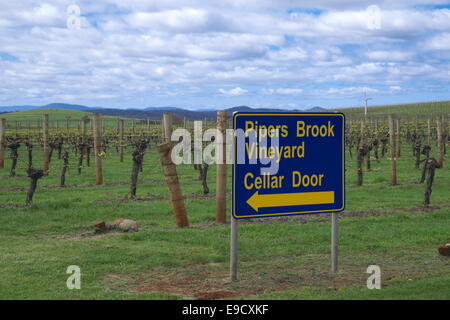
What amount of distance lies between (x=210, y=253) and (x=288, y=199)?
6.35 feet

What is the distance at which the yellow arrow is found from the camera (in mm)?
7535

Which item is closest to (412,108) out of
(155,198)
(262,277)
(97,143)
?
(97,143)

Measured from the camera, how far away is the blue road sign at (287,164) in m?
7.43

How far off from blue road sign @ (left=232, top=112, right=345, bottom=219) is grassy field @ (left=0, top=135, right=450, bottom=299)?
3.14ft

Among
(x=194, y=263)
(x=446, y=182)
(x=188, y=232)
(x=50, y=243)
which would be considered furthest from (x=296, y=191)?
(x=446, y=182)

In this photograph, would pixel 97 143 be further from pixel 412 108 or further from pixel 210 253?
pixel 412 108

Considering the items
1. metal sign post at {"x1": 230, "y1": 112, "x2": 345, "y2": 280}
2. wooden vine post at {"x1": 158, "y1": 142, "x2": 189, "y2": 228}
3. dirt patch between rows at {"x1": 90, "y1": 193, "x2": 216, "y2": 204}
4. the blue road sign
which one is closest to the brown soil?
metal sign post at {"x1": 230, "y1": 112, "x2": 345, "y2": 280}

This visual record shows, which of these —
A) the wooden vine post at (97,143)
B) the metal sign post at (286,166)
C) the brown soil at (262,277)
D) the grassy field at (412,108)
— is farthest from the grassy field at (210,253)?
the grassy field at (412,108)

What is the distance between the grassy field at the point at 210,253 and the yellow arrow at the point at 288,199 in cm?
97

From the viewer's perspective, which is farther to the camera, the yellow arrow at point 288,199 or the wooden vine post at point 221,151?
the wooden vine post at point 221,151

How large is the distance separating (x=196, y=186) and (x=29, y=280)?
43.2 ft

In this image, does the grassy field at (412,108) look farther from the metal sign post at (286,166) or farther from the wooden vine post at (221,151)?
the metal sign post at (286,166)

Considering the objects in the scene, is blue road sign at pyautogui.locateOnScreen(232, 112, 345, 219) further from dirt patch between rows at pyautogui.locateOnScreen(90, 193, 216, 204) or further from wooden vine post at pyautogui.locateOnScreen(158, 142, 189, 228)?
dirt patch between rows at pyautogui.locateOnScreen(90, 193, 216, 204)

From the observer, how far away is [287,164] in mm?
7727
